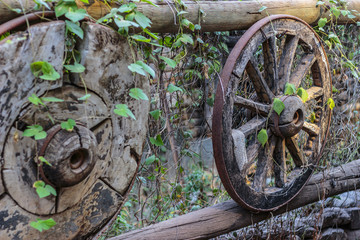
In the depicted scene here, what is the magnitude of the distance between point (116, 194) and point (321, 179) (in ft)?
6.14

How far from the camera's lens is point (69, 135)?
63.4 inches

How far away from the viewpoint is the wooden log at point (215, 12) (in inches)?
70.1

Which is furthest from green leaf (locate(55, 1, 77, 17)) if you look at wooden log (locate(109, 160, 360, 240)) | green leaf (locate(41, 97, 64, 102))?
wooden log (locate(109, 160, 360, 240))

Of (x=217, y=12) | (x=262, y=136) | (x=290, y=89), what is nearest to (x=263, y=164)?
(x=262, y=136)

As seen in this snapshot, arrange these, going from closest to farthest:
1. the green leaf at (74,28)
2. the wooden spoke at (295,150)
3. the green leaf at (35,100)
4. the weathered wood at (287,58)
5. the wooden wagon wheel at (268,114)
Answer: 1. the green leaf at (35,100)
2. the green leaf at (74,28)
3. the wooden wagon wheel at (268,114)
4. the weathered wood at (287,58)
5. the wooden spoke at (295,150)

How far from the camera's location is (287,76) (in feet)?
8.52

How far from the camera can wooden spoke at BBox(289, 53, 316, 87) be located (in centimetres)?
269

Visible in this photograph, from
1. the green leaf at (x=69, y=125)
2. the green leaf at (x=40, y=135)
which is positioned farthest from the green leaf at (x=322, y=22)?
the green leaf at (x=40, y=135)

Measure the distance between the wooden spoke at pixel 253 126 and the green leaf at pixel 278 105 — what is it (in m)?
0.12

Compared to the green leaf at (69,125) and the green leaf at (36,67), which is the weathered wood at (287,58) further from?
the green leaf at (36,67)

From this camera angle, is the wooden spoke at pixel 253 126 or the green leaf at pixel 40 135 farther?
the wooden spoke at pixel 253 126

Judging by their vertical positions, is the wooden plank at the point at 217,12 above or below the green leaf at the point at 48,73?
above

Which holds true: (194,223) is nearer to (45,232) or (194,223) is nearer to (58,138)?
(45,232)

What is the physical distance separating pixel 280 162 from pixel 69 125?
1.55m
